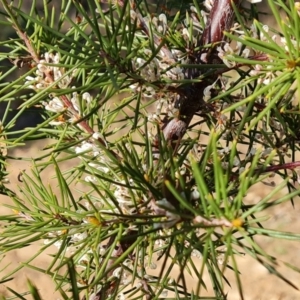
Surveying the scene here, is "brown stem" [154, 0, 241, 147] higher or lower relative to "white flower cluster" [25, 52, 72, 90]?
lower

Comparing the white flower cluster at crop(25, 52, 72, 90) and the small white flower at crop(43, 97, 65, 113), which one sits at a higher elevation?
the white flower cluster at crop(25, 52, 72, 90)

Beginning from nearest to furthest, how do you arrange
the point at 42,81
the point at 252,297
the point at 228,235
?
1. the point at 228,235
2. the point at 42,81
3. the point at 252,297

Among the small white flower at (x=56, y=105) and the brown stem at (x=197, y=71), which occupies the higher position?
the small white flower at (x=56, y=105)

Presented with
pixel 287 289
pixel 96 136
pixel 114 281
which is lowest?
pixel 287 289

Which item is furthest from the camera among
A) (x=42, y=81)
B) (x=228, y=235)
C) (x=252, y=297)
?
(x=252, y=297)

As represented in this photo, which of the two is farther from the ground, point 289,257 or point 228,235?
point 228,235

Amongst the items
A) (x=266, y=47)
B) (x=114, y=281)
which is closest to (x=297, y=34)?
(x=266, y=47)

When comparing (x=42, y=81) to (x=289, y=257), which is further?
(x=289, y=257)

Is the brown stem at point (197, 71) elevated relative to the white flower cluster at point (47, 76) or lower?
lower

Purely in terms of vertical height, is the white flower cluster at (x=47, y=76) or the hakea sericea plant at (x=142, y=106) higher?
the white flower cluster at (x=47, y=76)

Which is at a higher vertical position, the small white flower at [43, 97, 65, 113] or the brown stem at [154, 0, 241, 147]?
the small white flower at [43, 97, 65, 113]

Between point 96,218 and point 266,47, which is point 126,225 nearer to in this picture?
point 96,218
